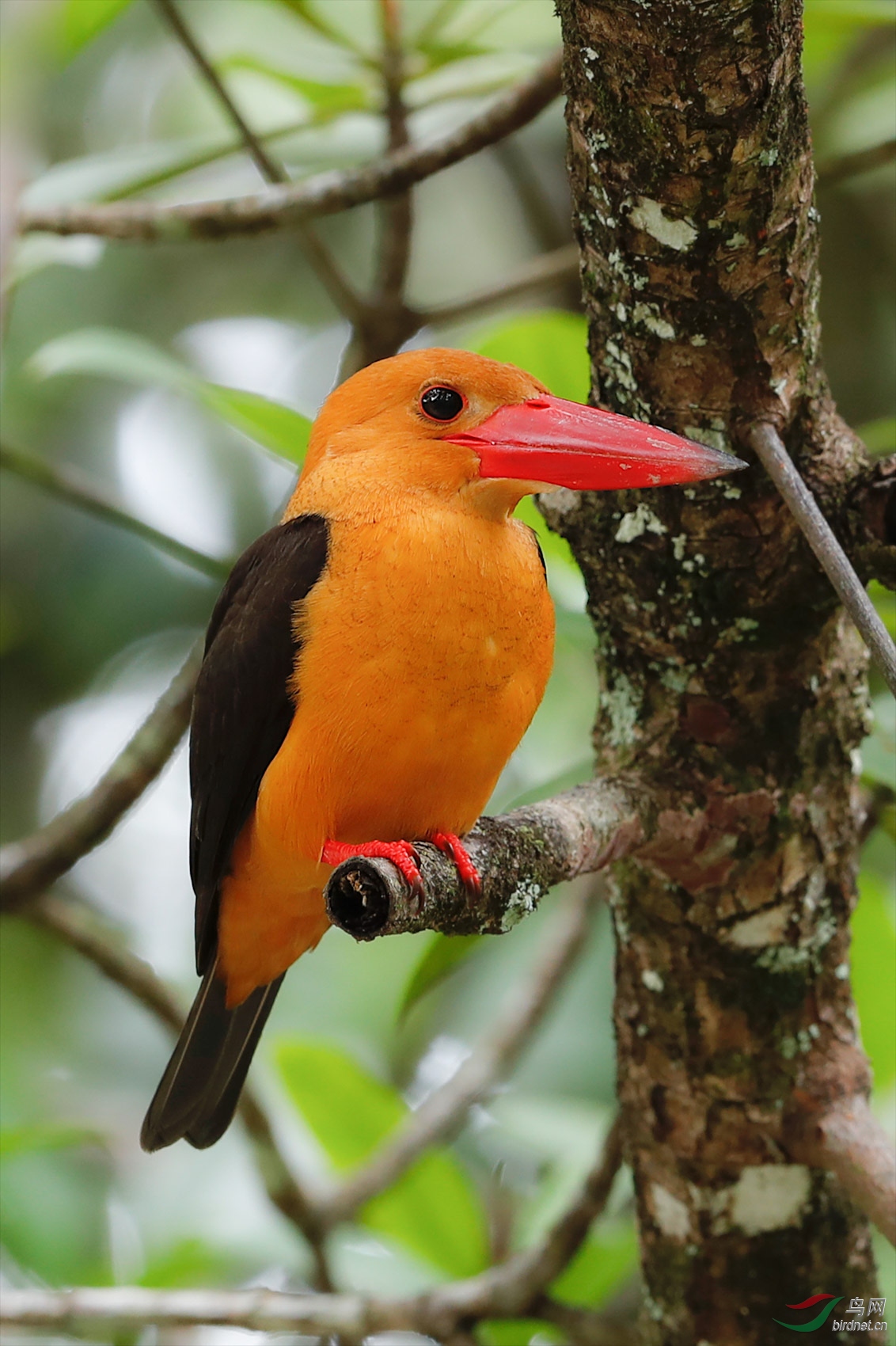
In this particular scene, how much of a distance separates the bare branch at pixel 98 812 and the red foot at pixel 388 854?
922 millimetres

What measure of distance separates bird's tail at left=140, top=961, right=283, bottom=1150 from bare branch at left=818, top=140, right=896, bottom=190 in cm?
198

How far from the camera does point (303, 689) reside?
205 centimetres

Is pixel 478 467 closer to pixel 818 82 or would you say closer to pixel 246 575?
pixel 246 575

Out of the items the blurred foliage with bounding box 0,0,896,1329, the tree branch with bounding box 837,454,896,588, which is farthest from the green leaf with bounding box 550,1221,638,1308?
the tree branch with bounding box 837,454,896,588

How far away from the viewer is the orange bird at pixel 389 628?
6.42 ft

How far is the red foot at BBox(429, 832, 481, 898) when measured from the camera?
172cm

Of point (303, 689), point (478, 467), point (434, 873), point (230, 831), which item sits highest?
point (478, 467)

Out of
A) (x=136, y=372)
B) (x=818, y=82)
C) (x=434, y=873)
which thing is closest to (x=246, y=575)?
(x=136, y=372)

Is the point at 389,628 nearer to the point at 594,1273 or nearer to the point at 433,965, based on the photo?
the point at 433,965

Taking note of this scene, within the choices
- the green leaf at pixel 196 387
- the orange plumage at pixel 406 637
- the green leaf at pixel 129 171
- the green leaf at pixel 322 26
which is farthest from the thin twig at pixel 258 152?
the orange plumage at pixel 406 637

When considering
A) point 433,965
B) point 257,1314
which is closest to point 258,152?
point 433,965

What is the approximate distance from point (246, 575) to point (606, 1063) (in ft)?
5.62

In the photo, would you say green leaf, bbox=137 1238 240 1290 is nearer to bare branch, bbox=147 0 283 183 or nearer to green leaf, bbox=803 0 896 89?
bare branch, bbox=147 0 283 183

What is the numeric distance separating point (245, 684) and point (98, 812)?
0.89 m
